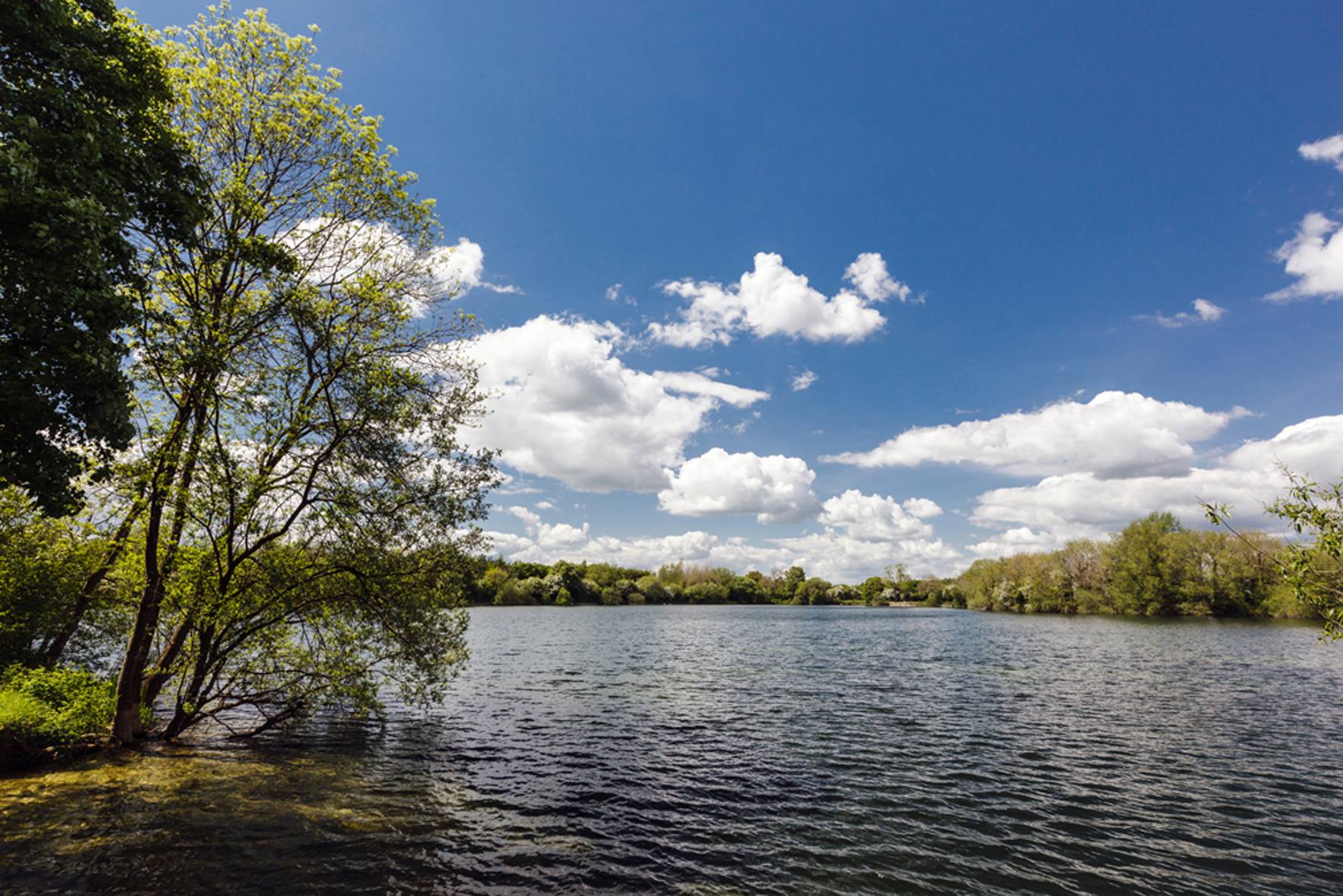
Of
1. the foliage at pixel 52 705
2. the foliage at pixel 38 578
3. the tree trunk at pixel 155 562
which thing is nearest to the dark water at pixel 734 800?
the foliage at pixel 52 705

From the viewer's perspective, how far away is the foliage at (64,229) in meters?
11.7

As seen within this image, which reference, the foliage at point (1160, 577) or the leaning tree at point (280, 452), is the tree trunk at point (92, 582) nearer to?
the leaning tree at point (280, 452)

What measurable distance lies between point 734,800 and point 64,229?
2385cm

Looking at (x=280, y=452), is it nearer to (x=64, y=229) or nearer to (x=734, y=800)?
(x=64, y=229)

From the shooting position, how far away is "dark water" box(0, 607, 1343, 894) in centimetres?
1434

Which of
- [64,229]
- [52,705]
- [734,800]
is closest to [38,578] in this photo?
[52,705]

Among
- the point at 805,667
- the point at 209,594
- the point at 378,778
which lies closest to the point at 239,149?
the point at 209,594

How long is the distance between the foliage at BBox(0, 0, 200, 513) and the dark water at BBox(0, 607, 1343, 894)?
10.0 metres

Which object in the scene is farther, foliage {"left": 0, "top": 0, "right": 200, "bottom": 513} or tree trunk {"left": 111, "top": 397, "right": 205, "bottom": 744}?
tree trunk {"left": 111, "top": 397, "right": 205, "bottom": 744}

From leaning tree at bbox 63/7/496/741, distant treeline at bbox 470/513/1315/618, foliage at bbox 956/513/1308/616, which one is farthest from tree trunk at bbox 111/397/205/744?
foliage at bbox 956/513/1308/616

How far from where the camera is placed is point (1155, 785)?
70.1ft

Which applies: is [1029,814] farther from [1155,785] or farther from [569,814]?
[569,814]

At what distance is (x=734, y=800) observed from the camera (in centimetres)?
1998

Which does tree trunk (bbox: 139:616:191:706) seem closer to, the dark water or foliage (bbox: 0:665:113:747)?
foliage (bbox: 0:665:113:747)
